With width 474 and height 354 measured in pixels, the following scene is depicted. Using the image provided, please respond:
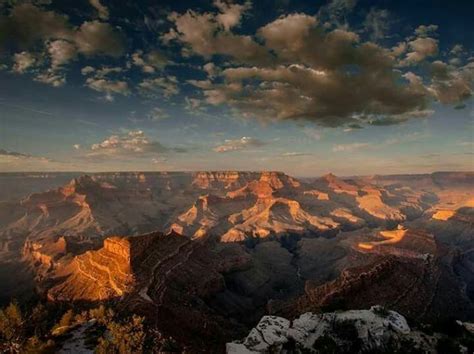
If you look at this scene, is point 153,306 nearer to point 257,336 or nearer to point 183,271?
point 183,271

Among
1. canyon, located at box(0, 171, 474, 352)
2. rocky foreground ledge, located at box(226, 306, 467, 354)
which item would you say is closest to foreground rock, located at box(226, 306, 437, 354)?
rocky foreground ledge, located at box(226, 306, 467, 354)

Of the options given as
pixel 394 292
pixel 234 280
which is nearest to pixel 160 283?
pixel 234 280

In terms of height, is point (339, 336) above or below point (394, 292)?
above

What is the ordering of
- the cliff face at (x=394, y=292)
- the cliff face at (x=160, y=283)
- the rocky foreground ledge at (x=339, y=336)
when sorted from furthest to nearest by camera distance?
the cliff face at (x=394, y=292) → the cliff face at (x=160, y=283) → the rocky foreground ledge at (x=339, y=336)

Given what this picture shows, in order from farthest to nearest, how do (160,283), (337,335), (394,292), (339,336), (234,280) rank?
(234,280) → (160,283) → (394,292) → (337,335) → (339,336)

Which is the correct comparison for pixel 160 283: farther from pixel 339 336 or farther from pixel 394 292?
pixel 339 336

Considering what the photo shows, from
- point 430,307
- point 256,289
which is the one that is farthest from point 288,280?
point 430,307

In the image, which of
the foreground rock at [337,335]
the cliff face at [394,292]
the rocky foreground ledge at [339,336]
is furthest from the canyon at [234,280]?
the foreground rock at [337,335]

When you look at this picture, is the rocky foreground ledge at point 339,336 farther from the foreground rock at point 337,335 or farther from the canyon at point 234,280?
the canyon at point 234,280
